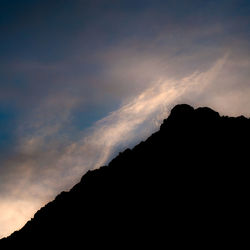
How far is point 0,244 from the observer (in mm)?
49031

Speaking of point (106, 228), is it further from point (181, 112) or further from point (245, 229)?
point (181, 112)

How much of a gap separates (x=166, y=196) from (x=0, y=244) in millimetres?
38334

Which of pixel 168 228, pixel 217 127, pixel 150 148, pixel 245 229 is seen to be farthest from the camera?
pixel 150 148

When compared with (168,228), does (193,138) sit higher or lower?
higher

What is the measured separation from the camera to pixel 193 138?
145 ft

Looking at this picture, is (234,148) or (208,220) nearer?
(208,220)

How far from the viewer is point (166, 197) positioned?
37500 millimetres

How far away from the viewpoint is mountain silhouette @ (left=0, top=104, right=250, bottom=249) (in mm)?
30875

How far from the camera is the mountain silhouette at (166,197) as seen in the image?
101 feet

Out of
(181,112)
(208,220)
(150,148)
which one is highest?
(181,112)

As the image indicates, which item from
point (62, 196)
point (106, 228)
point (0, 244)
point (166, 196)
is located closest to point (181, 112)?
point (166, 196)

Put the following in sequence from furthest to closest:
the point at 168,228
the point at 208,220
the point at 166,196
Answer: the point at 166,196
the point at 168,228
the point at 208,220

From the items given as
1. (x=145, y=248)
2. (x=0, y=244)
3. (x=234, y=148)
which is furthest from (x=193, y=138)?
(x=0, y=244)

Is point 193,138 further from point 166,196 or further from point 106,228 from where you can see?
point 106,228
